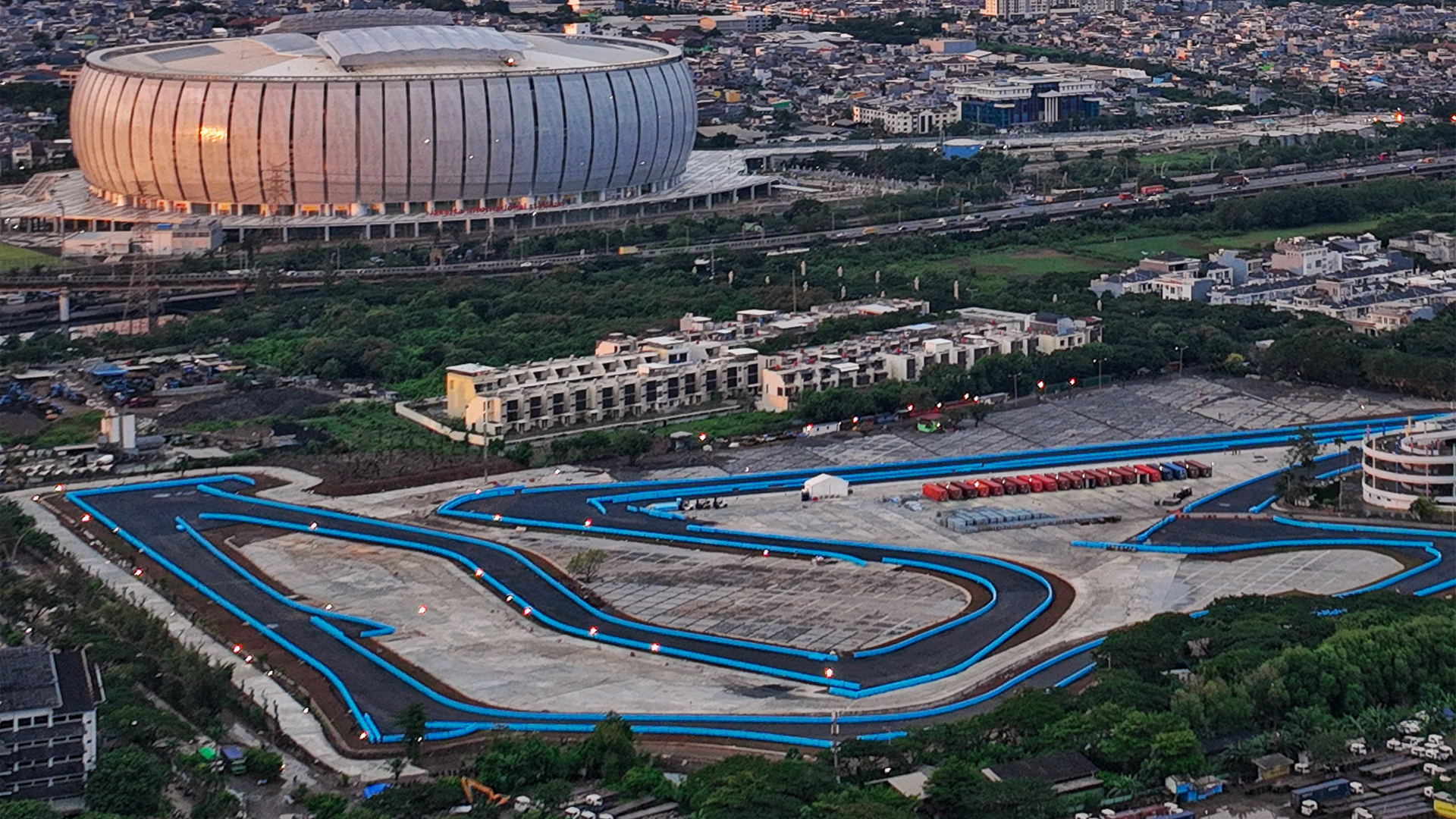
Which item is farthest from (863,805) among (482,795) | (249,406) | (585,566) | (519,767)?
(249,406)

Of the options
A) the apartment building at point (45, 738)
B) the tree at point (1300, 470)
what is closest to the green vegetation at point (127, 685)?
the apartment building at point (45, 738)

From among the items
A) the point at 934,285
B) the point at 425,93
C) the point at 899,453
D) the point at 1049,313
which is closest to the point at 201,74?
the point at 425,93

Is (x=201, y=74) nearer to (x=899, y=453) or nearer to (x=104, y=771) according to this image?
(x=899, y=453)

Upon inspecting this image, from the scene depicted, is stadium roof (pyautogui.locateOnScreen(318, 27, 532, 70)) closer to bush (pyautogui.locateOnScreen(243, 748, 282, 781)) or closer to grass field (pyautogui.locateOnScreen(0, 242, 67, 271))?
grass field (pyautogui.locateOnScreen(0, 242, 67, 271))

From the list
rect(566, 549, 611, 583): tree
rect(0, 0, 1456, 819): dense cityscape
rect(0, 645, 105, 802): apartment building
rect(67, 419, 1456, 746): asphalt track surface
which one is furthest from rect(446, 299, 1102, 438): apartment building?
rect(0, 645, 105, 802): apartment building

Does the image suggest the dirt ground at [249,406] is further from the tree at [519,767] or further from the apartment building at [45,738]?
the tree at [519,767]

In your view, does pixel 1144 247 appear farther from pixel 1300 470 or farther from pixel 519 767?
pixel 519 767
